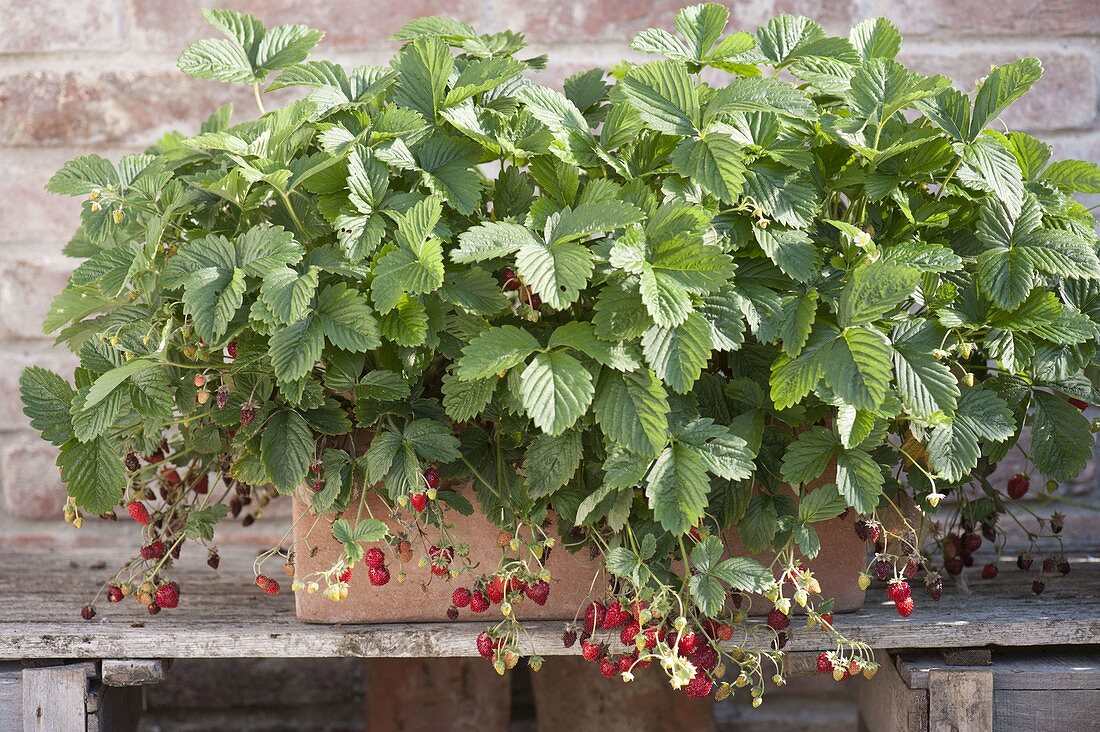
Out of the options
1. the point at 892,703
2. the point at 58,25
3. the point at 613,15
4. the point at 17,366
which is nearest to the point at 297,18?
the point at 58,25

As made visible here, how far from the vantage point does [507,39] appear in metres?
0.95

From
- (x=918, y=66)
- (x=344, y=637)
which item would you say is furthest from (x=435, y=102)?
(x=918, y=66)

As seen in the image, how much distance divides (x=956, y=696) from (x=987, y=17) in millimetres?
883

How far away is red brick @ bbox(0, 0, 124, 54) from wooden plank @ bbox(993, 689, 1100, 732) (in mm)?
1264

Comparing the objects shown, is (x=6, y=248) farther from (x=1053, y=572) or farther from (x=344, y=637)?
(x=1053, y=572)

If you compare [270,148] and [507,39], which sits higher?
[507,39]

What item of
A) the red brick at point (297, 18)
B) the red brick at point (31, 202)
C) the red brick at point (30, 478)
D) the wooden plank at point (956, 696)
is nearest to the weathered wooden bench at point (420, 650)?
the wooden plank at point (956, 696)

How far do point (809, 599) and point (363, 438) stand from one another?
1.36 ft

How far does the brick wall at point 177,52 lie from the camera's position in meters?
1.26

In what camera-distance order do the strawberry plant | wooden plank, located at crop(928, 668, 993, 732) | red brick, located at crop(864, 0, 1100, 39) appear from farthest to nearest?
red brick, located at crop(864, 0, 1100, 39) < wooden plank, located at crop(928, 668, 993, 732) < the strawberry plant

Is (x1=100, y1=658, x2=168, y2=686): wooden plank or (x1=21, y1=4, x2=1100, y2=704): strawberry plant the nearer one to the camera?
(x1=21, y1=4, x2=1100, y2=704): strawberry plant

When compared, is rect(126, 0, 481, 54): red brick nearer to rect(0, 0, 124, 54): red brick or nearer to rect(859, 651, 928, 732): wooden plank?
rect(0, 0, 124, 54): red brick

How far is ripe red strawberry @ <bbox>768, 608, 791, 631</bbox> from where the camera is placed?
77 cm

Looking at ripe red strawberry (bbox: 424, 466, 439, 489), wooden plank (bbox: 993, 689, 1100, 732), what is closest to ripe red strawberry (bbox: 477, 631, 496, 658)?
ripe red strawberry (bbox: 424, 466, 439, 489)
